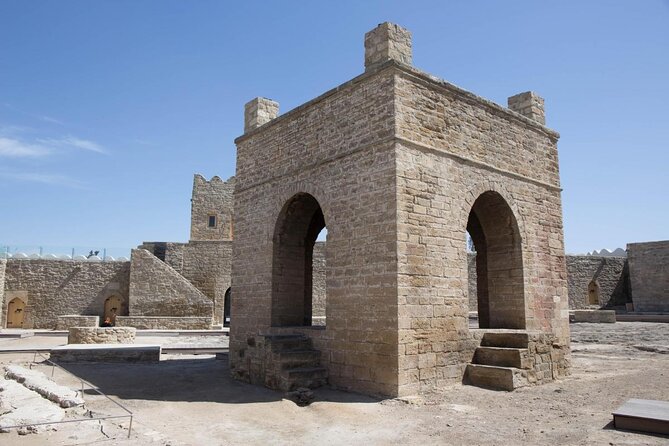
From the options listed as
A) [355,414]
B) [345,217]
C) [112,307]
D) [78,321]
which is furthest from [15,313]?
[355,414]

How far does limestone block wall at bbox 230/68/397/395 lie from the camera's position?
24.6 ft

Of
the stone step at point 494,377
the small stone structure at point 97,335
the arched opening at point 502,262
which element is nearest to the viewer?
the stone step at point 494,377

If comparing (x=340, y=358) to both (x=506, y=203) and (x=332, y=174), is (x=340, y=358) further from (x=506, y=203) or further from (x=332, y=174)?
(x=506, y=203)

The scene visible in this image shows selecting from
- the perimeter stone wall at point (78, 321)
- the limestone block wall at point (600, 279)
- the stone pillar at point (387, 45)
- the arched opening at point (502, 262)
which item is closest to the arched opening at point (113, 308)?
the perimeter stone wall at point (78, 321)

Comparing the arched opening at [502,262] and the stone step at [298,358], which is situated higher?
the arched opening at [502,262]

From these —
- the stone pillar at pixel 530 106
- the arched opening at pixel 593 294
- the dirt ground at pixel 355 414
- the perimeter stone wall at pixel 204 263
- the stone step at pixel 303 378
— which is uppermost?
the stone pillar at pixel 530 106

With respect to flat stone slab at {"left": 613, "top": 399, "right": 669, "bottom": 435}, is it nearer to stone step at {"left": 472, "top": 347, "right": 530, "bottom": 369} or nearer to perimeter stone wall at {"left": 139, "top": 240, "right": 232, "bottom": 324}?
stone step at {"left": 472, "top": 347, "right": 530, "bottom": 369}

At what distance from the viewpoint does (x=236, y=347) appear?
1060cm

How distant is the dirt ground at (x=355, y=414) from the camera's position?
5.31 meters

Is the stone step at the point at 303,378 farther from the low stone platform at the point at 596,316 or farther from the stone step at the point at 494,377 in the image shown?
the low stone platform at the point at 596,316

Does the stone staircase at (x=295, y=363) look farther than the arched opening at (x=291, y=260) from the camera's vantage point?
No

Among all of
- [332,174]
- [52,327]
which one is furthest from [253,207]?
[52,327]

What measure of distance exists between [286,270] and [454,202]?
367 centimetres

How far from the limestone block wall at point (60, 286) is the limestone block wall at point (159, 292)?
1147 mm
